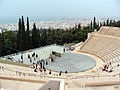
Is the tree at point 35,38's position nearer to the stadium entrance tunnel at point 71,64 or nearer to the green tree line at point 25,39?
the green tree line at point 25,39

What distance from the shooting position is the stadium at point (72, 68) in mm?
7461

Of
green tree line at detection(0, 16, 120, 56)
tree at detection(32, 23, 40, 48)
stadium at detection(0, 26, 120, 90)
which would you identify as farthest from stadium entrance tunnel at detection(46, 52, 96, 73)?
green tree line at detection(0, 16, 120, 56)

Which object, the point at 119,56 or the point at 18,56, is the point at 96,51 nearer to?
the point at 119,56

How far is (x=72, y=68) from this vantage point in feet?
54.3

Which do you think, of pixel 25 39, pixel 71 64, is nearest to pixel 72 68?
pixel 71 64

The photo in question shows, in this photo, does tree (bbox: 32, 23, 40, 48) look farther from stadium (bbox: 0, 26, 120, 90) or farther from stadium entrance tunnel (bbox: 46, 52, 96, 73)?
stadium entrance tunnel (bbox: 46, 52, 96, 73)

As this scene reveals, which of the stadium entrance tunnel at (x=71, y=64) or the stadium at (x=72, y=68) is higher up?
the stadium at (x=72, y=68)

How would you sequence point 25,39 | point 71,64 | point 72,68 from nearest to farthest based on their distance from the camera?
point 72,68 < point 71,64 < point 25,39

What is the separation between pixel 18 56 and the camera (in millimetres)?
19453

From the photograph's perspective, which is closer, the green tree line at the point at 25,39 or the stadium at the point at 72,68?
the stadium at the point at 72,68

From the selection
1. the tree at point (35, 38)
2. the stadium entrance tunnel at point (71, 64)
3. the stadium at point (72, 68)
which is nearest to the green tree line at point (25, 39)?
the tree at point (35, 38)

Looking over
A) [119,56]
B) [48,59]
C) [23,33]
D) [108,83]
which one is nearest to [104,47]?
[119,56]

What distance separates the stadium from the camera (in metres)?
7.46

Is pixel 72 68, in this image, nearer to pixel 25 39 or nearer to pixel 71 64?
pixel 71 64
